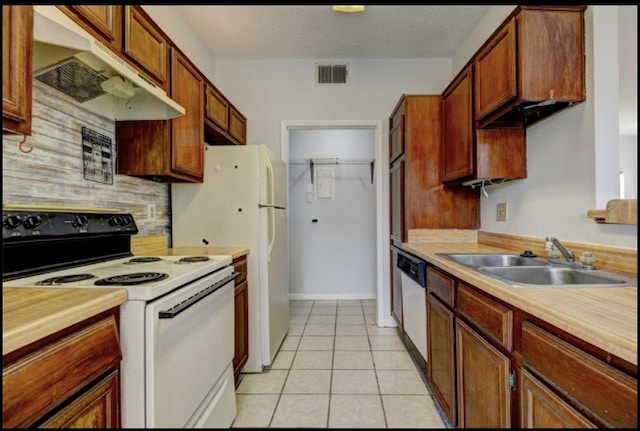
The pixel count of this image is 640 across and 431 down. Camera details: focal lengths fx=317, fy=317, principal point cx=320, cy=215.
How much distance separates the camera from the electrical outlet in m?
2.21

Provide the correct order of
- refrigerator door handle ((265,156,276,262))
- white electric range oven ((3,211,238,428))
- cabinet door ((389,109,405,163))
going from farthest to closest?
1. cabinet door ((389,109,405,163))
2. refrigerator door handle ((265,156,276,262))
3. white electric range oven ((3,211,238,428))

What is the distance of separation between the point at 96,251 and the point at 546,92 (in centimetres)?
230

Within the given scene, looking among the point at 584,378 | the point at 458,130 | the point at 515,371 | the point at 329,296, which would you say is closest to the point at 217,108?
the point at 458,130

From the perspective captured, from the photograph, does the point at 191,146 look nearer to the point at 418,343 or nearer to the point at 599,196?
the point at 418,343

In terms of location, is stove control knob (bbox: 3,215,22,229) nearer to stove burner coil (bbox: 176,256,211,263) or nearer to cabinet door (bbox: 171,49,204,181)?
stove burner coil (bbox: 176,256,211,263)

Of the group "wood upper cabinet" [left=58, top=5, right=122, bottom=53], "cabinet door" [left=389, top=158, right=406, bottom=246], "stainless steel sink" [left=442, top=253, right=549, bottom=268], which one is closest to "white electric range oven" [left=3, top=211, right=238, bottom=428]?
"wood upper cabinet" [left=58, top=5, right=122, bottom=53]

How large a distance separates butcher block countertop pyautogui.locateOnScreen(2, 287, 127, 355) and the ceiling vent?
290 centimetres

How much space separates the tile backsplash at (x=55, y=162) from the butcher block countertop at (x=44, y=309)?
0.53 m

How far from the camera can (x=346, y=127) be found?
334 centimetres

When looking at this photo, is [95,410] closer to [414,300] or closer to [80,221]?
[80,221]

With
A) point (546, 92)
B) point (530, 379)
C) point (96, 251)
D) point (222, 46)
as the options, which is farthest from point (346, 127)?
point (530, 379)

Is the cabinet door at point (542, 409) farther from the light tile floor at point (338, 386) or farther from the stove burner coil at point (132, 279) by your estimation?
the stove burner coil at point (132, 279)

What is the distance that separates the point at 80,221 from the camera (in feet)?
4.77

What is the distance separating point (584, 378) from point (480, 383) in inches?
22.3
